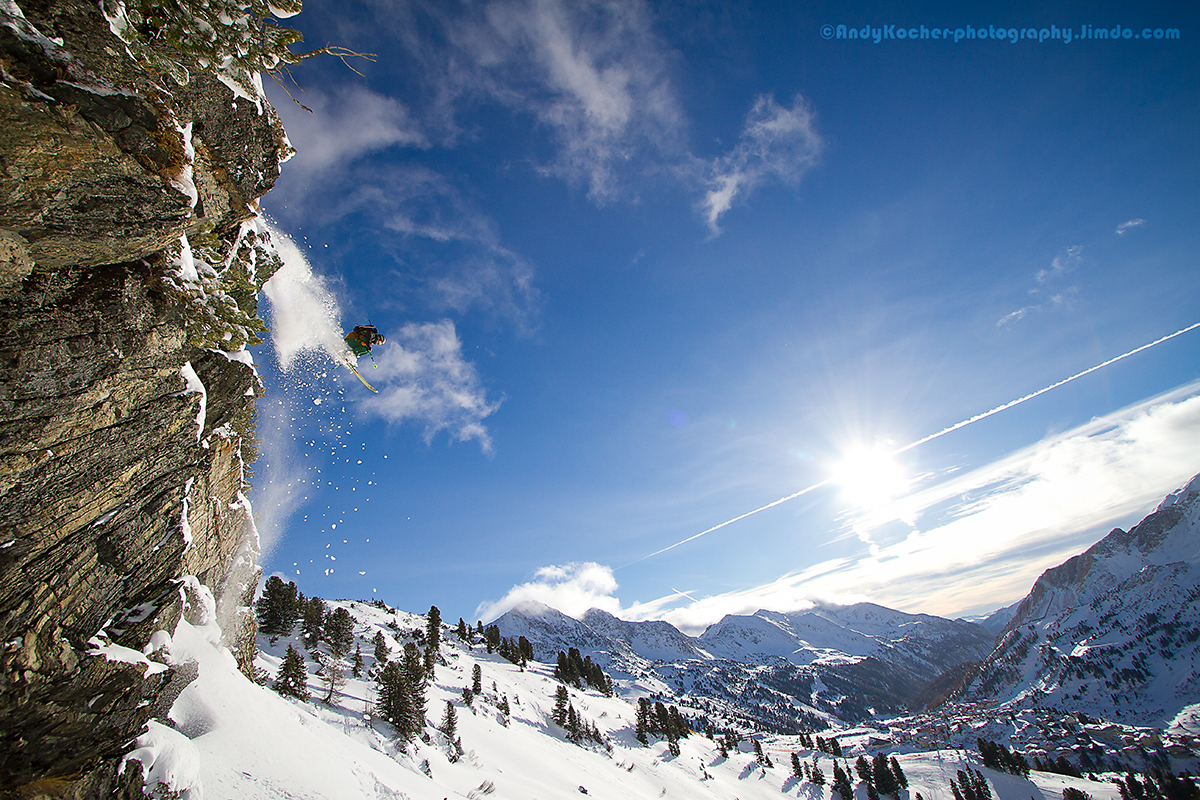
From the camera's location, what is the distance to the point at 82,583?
8.03 m

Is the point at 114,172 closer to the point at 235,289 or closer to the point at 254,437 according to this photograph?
the point at 235,289

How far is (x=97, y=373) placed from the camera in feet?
24.9

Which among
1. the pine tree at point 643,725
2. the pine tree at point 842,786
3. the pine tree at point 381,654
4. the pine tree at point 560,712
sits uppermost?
the pine tree at point 381,654

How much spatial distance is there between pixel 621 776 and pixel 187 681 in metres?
53.2

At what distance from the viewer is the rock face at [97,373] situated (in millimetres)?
6223

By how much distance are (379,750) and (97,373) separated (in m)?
22.8

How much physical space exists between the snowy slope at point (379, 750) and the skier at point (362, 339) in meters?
8.22

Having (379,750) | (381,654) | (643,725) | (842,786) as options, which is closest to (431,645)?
(381,654)

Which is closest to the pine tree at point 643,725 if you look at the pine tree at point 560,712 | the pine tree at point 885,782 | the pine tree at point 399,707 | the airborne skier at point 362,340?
the pine tree at point 560,712

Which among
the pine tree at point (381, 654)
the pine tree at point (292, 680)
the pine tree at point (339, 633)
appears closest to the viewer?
the pine tree at point (292, 680)

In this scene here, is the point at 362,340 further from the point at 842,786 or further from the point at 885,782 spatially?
the point at 885,782

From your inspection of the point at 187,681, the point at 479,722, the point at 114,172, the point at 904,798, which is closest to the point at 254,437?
the point at 187,681

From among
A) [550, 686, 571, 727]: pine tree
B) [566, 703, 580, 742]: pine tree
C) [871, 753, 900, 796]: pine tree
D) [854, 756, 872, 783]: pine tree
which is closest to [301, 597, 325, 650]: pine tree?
[550, 686, 571, 727]: pine tree

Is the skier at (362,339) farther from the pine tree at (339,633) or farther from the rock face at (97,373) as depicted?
the pine tree at (339,633)
